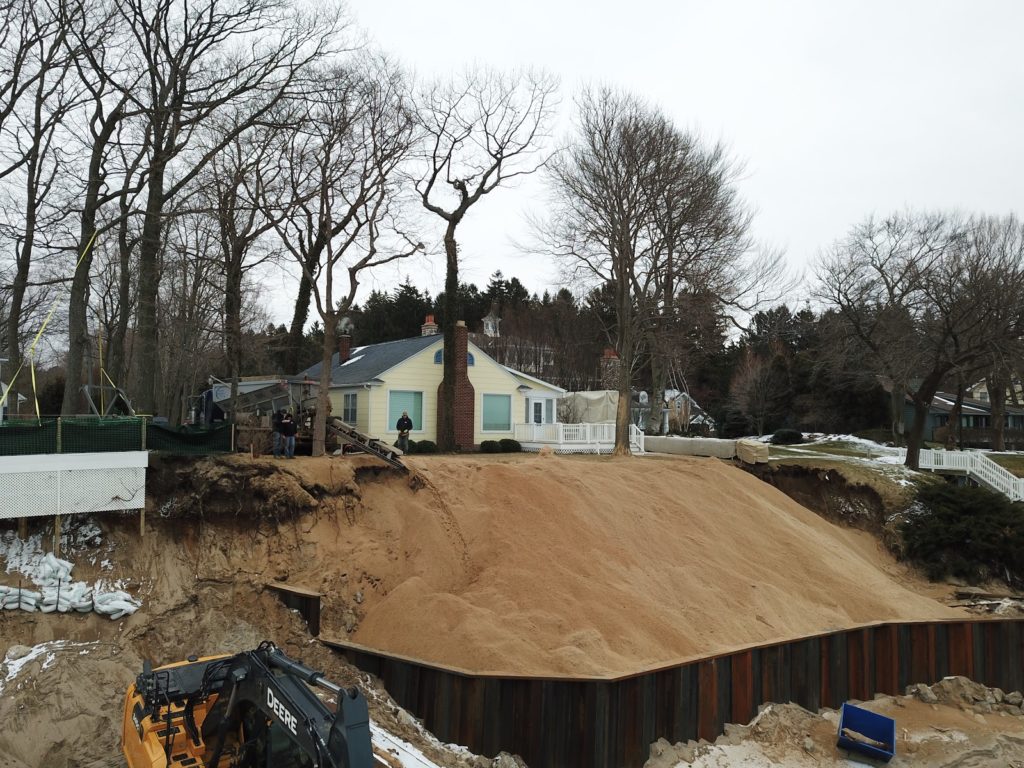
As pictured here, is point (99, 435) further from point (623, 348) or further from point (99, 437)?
point (623, 348)

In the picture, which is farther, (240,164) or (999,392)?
(999,392)

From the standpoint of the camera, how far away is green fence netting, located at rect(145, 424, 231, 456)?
15.5 metres

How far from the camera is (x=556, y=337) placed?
56188 millimetres

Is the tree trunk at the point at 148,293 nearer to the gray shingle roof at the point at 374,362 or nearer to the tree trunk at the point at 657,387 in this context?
the gray shingle roof at the point at 374,362

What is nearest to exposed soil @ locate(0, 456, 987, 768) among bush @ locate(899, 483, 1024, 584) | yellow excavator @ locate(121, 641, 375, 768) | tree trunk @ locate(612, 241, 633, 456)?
yellow excavator @ locate(121, 641, 375, 768)

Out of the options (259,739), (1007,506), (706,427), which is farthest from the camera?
(706,427)

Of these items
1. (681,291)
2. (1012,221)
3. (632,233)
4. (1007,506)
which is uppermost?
(1012,221)

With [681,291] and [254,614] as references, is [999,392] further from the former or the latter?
[254,614]

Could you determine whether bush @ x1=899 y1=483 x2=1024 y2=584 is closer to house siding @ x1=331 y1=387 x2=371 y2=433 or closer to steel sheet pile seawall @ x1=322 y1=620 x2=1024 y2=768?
steel sheet pile seawall @ x1=322 y1=620 x2=1024 y2=768

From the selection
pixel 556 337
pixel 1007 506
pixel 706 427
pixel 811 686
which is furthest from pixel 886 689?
pixel 556 337

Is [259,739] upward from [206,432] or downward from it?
downward

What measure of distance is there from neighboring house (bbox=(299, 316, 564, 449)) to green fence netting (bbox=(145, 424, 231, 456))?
9.86 m

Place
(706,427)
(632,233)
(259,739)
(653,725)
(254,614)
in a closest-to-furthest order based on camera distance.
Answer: (259,739)
(653,725)
(254,614)
(632,233)
(706,427)

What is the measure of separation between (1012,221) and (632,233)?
21231 millimetres
